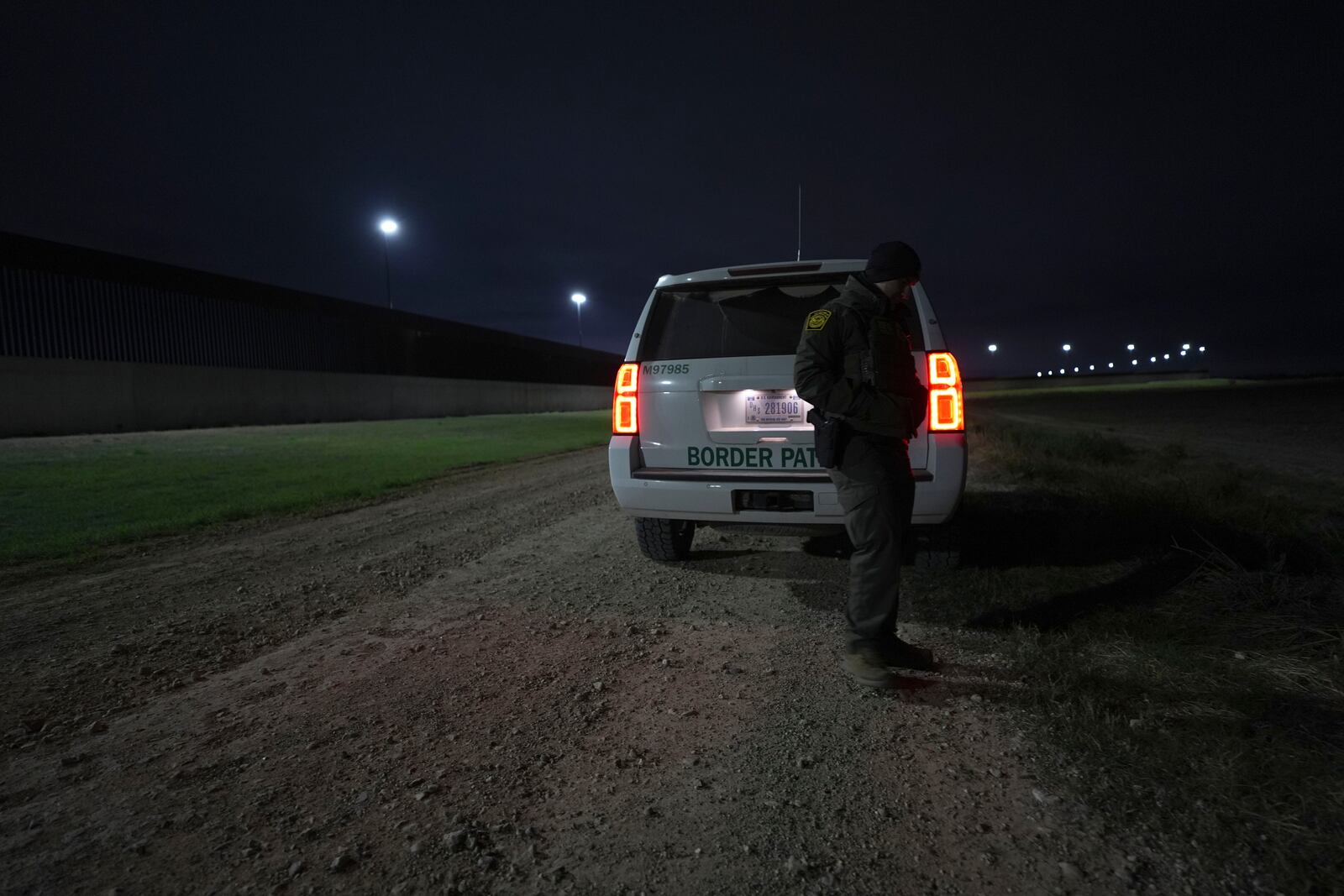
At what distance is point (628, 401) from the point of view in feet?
13.5

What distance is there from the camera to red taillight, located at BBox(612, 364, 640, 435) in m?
4.11

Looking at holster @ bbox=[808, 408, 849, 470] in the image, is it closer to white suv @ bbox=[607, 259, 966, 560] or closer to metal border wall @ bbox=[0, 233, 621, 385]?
white suv @ bbox=[607, 259, 966, 560]

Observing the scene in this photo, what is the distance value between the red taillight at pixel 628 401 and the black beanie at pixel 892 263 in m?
1.68

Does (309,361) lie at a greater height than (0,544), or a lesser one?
greater

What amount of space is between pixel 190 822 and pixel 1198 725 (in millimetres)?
3187

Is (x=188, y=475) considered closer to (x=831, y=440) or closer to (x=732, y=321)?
(x=732, y=321)

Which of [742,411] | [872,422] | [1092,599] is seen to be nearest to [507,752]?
[872,422]

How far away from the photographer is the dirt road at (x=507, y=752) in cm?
171

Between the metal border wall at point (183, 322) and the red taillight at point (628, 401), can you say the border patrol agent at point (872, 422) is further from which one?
the metal border wall at point (183, 322)

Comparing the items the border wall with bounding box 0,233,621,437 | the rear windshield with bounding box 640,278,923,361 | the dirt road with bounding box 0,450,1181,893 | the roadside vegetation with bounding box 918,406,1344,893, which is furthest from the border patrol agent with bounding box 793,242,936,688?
the border wall with bounding box 0,233,621,437

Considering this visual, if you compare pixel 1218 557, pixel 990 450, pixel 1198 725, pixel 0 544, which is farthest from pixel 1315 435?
pixel 0 544

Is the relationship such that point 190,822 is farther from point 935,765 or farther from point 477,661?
point 935,765

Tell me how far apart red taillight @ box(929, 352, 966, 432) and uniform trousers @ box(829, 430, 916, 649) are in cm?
87

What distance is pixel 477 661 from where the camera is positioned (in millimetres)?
3051
